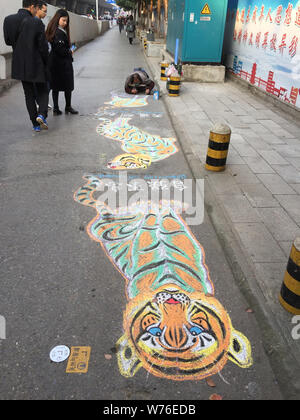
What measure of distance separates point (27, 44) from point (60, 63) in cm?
118

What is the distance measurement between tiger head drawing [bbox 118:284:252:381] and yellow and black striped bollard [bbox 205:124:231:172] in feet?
8.76

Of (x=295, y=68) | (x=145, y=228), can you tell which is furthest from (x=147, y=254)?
(x=295, y=68)

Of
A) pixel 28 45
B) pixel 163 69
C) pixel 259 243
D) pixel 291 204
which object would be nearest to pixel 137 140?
pixel 28 45

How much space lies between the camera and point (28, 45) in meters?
5.86

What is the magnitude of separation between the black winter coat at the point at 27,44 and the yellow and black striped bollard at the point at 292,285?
5347 mm

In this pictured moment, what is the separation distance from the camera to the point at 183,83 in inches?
476

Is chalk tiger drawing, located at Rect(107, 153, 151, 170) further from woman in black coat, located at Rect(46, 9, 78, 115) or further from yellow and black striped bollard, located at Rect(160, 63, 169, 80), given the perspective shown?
yellow and black striped bollard, located at Rect(160, 63, 169, 80)

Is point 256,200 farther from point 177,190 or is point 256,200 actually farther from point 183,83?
point 183,83

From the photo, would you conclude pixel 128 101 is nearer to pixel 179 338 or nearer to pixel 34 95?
pixel 34 95

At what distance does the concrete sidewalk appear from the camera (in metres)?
2.62

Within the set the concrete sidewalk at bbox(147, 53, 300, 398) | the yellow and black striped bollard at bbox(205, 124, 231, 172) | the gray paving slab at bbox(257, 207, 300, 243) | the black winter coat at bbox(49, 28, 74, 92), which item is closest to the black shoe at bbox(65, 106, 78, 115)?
the black winter coat at bbox(49, 28, 74, 92)

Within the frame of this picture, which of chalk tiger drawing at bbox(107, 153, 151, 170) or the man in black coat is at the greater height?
the man in black coat
